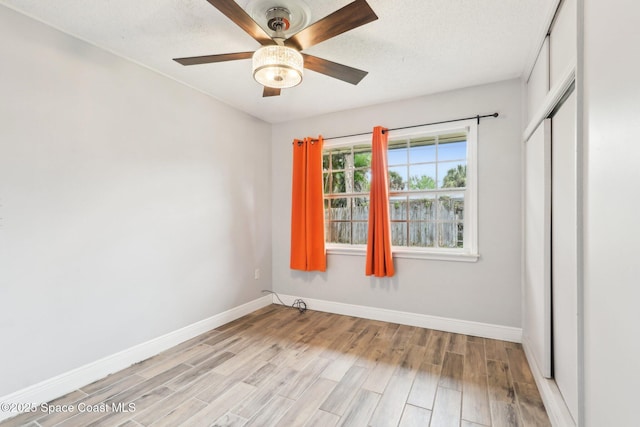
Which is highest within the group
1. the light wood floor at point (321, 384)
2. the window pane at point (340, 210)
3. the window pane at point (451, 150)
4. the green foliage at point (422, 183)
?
the window pane at point (451, 150)

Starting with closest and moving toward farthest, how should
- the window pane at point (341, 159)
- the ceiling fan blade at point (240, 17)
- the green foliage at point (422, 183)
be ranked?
the ceiling fan blade at point (240, 17) → the green foliage at point (422, 183) → the window pane at point (341, 159)

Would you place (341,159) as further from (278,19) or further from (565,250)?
(565,250)

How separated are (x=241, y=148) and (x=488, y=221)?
2.83 meters

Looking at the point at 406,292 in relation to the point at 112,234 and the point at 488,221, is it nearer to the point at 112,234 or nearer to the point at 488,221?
the point at 488,221

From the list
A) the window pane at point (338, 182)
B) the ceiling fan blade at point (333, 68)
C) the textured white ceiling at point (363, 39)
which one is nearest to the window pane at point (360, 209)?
the window pane at point (338, 182)

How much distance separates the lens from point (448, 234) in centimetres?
302

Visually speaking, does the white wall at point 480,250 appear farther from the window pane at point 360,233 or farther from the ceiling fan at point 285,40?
the ceiling fan at point 285,40

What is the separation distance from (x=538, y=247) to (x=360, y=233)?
5.96 feet

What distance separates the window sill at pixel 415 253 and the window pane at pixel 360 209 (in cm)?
37

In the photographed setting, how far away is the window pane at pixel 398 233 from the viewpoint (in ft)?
10.5

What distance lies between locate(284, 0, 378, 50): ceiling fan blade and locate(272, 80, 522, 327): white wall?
1.73 meters

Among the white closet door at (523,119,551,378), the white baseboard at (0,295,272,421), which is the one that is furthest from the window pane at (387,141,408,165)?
the white baseboard at (0,295,272,421)

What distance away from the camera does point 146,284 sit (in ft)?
7.91

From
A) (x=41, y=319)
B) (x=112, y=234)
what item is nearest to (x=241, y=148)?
(x=112, y=234)
